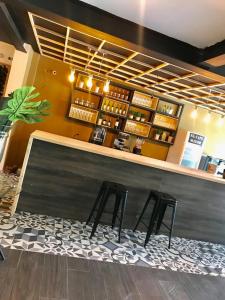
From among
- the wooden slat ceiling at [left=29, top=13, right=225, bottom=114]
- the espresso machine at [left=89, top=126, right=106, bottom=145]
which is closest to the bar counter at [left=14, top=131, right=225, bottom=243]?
the wooden slat ceiling at [left=29, top=13, right=225, bottom=114]

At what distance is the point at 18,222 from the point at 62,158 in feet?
3.25

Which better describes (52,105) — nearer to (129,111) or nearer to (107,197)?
(129,111)

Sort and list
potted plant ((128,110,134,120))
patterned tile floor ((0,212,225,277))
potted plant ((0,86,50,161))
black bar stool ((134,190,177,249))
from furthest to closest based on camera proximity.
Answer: potted plant ((128,110,134,120)) < black bar stool ((134,190,177,249)) < patterned tile floor ((0,212,225,277)) < potted plant ((0,86,50,161))

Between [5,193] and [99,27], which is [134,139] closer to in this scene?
[99,27]

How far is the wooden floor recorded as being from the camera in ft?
7.31

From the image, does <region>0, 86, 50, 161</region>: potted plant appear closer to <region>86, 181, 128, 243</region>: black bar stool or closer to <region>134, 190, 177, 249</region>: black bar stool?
<region>86, 181, 128, 243</region>: black bar stool

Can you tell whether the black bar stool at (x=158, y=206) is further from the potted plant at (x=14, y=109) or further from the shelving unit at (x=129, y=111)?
the shelving unit at (x=129, y=111)

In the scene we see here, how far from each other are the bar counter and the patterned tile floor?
235mm

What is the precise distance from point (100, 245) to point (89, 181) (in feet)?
3.06

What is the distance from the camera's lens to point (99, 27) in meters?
3.22

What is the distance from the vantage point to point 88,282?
99.4 inches

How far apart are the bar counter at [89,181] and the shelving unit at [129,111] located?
9.54ft

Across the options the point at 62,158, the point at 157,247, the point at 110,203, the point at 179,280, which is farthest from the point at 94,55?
the point at 179,280

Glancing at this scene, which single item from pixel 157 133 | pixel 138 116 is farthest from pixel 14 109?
pixel 157 133
